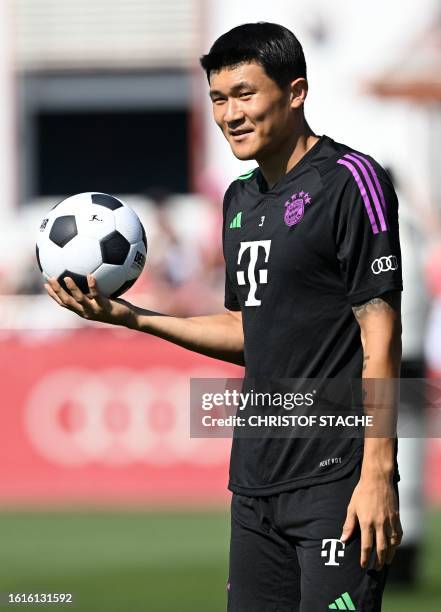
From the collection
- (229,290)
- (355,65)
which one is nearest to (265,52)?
(229,290)

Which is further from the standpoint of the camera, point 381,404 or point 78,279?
point 78,279

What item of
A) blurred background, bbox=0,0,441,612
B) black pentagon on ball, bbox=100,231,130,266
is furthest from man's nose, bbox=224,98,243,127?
blurred background, bbox=0,0,441,612

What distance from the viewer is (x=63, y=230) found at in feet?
16.4

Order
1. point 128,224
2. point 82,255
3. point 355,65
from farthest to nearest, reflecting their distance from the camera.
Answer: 1. point 355,65
2. point 128,224
3. point 82,255

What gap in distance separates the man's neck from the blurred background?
1.93 m

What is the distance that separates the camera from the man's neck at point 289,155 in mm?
4477

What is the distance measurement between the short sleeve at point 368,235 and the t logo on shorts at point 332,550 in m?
0.68

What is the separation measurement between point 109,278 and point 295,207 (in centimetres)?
77

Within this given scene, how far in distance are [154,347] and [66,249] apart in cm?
705

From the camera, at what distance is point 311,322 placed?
4332 millimetres

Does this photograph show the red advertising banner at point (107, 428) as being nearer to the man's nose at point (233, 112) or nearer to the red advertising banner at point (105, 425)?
the red advertising banner at point (105, 425)

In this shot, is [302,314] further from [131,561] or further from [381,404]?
[131,561]

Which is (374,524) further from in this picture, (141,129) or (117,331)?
(141,129)

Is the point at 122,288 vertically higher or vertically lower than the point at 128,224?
lower
